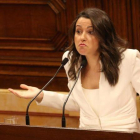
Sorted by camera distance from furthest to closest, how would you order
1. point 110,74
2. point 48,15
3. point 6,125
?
point 48,15
point 110,74
point 6,125

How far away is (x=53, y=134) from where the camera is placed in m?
2.56

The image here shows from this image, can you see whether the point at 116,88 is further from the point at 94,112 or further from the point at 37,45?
the point at 37,45

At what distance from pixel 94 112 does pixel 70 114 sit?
859 mm

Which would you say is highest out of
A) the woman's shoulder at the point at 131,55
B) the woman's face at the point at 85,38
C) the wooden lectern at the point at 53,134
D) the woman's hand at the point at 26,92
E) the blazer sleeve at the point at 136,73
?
the woman's face at the point at 85,38

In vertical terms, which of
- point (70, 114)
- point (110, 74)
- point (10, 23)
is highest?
point (10, 23)

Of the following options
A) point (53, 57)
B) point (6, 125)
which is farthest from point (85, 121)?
point (53, 57)

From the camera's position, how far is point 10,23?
182 inches

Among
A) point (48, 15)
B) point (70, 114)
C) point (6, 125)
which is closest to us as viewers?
point (6, 125)

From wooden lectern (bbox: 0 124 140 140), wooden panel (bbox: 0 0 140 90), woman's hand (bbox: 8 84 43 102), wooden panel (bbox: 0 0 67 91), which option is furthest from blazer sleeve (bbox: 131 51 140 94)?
wooden panel (bbox: 0 0 67 91)

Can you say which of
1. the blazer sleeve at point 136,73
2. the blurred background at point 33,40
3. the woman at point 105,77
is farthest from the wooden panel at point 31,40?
the blazer sleeve at point 136,73

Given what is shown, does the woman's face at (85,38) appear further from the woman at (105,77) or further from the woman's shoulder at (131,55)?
the woman's shoulder at (131,55)

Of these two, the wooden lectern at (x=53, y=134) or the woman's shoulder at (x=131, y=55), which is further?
the woman's shoulder at (x=131, y=55)

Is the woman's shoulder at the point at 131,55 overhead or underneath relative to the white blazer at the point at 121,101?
overhead

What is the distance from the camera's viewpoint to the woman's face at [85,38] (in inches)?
124
